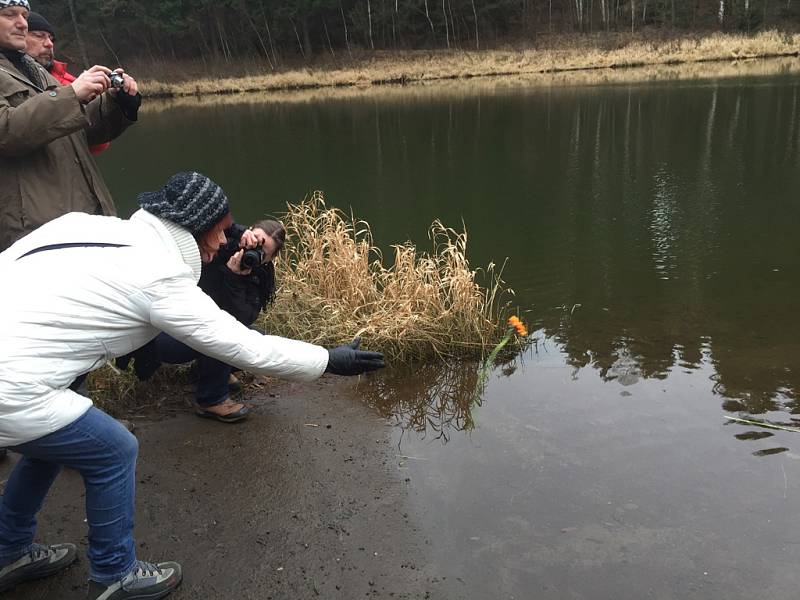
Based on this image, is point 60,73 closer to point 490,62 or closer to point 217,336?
point 217,336

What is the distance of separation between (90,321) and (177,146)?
56.1 feet

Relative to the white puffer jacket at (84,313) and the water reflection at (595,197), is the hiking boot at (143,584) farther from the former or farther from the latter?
the water reflection at (595,197)

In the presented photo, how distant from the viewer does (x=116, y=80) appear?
3.04 metres

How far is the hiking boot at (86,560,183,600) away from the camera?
2.15 metres

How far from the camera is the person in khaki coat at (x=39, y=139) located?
2.63 meters

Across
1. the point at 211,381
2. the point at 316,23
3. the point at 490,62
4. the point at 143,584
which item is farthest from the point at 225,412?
the point at 316,23

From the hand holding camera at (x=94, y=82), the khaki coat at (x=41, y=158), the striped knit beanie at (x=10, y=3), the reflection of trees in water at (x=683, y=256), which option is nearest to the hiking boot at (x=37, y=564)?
the khaki coat at (x=41, y=158)

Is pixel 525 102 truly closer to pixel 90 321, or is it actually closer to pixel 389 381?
pixel 389 381

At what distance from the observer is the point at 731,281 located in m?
6.34

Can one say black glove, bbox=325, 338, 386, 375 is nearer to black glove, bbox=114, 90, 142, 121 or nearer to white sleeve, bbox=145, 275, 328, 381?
white sleeve, bbox=145, 275, 328, 381

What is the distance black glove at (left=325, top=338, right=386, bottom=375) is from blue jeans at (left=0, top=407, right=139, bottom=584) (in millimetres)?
667

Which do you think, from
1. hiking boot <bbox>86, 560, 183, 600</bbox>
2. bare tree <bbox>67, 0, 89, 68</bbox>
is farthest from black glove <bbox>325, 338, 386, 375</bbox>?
bare tree <bbox>67, 0, 89, 68</bbox>

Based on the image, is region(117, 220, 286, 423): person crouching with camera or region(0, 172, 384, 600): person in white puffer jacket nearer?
region(0, 172, 384, 600): person in white puffer jacket

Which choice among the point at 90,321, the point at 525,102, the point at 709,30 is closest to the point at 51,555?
the point at 90,321
